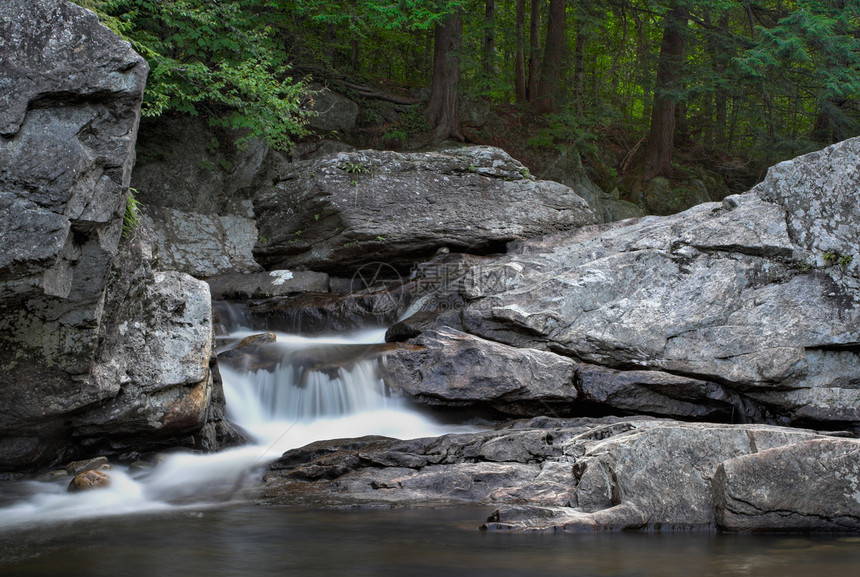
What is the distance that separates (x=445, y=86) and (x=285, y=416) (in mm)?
10963

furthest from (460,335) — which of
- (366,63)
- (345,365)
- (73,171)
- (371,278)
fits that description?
(366,63)

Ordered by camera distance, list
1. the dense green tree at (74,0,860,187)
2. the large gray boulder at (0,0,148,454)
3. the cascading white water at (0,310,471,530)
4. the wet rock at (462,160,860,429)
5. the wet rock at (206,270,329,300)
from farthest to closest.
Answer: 1. the dense green tree at (74,0,860,187)
2. the wet rock at (206,270,329,300)
3. the wet rock at (462,160,860,429)
4. the cascading white water at (0,310,471,530)
5. the large gray boulder at (0,0,148,454)

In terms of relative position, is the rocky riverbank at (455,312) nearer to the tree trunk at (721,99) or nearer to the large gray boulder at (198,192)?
the large gray boulder at (198,192)

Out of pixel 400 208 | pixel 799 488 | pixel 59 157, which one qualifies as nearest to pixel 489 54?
pixel 400 208

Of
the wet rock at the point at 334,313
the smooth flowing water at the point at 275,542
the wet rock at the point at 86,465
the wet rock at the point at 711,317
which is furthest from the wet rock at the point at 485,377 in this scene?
the wet rock at the point at 86,465

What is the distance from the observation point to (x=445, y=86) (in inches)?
663

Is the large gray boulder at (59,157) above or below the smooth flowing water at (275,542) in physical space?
above

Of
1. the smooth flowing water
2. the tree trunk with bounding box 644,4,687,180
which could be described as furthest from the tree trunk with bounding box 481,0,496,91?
the smooth flowing water

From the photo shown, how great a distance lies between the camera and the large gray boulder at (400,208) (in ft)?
40.3

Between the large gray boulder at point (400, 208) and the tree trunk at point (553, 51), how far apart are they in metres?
6.53

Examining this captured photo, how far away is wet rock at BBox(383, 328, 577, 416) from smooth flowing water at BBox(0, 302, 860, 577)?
1.94 m

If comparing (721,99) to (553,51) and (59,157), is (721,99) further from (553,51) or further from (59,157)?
(59,157)

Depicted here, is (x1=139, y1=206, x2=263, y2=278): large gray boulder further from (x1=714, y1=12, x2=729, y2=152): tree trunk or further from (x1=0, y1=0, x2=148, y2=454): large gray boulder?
(x1=714, y1=12, x2=729, y2=152): tree trunk

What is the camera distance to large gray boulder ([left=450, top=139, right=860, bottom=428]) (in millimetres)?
8164
